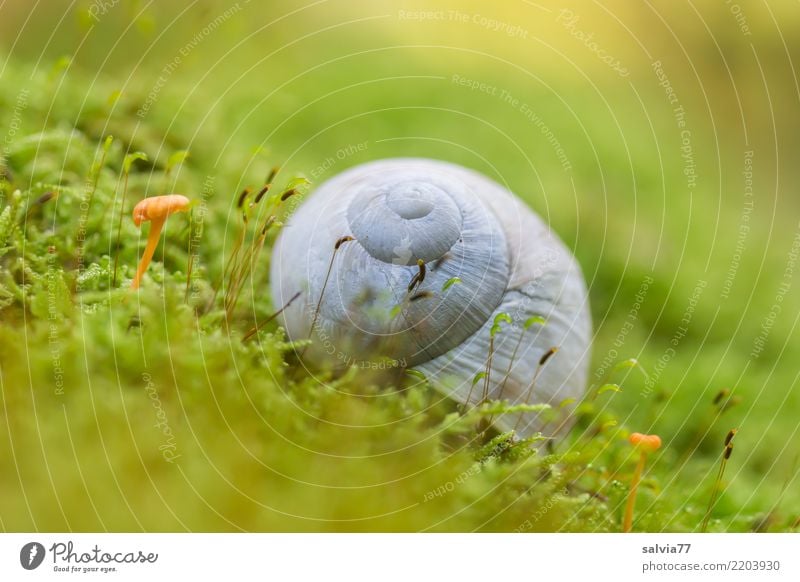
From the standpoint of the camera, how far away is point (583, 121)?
5.41 feet

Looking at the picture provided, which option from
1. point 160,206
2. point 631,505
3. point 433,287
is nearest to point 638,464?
point 631,505

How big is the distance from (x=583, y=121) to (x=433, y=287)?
0.99m

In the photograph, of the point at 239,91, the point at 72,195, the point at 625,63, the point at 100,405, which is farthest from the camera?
the point at 625,63

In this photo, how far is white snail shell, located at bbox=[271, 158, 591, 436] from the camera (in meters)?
0.83

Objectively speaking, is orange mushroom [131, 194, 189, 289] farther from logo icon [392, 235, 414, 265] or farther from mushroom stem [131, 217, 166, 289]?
logo icon [392, 235, 414, 265]

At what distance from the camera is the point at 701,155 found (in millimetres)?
1707

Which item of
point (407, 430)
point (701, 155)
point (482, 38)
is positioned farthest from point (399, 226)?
point (701, 155)

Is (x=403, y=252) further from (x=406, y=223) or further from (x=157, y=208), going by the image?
(x=157, y=208)

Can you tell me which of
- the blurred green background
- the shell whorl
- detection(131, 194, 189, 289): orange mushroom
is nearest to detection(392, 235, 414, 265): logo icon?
the shell whorl

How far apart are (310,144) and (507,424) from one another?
823mm
